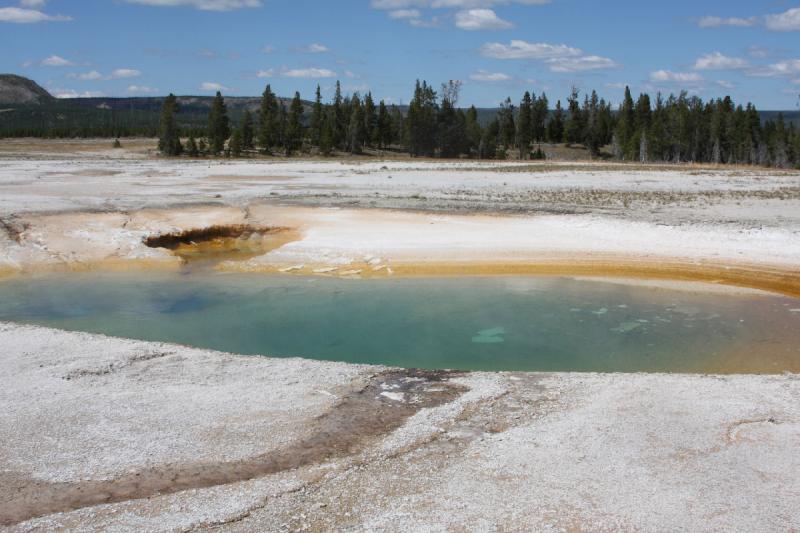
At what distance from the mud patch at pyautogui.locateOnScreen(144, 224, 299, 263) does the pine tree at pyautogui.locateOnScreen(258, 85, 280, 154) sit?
5405 cm

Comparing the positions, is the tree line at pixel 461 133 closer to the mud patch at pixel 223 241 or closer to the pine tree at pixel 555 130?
the pine tree at pixel 555 130

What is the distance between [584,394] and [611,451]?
1418 millimetres

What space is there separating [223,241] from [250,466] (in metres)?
13.4

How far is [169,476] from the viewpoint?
604cm

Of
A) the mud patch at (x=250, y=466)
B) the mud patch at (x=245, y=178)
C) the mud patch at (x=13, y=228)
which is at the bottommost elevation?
the mud patch at (x=250, y=466)

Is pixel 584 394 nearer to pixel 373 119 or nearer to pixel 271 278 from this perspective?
pixel 271 278

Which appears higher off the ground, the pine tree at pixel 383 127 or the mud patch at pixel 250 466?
the pine tree at pixel 383 127

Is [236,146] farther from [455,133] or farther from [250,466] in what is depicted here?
[250,466]

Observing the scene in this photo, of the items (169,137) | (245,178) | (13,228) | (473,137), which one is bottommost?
(13,228)

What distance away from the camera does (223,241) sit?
18953 millimetres

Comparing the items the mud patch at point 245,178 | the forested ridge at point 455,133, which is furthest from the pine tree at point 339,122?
the mud patch at point 245,178

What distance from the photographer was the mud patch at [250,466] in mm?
5668

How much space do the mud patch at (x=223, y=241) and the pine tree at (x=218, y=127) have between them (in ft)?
171

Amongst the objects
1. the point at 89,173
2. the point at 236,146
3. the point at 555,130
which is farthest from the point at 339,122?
the point at 89,173
